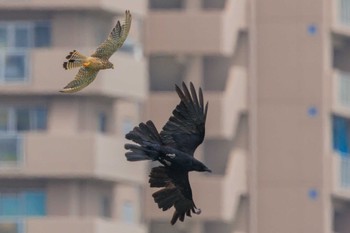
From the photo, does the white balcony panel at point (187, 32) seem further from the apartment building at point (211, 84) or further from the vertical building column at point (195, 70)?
the vertical building column at point (195, 70)

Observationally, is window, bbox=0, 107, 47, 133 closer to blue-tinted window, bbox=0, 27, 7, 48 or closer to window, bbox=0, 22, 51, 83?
window, bbox=0, 22, 51, 83

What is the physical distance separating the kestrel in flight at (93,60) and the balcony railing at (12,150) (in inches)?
2157

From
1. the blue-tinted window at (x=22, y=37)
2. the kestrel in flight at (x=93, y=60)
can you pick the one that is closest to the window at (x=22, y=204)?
the blue-tinted window at (x=22, y=37)

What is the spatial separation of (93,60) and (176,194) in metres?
3.08

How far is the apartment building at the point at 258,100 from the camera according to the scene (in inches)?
3826

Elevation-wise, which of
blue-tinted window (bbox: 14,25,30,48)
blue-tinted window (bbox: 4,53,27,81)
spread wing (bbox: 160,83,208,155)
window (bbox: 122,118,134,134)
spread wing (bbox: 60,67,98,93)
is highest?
blue-tinted window (bbox: 14,25,30,48)

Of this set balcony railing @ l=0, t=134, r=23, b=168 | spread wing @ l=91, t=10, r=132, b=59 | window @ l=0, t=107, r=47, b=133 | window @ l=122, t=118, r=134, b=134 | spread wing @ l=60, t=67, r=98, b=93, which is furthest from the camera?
window @ l=122, t=118, r=134, b=134

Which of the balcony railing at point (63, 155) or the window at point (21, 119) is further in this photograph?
the window at point (21, 119)

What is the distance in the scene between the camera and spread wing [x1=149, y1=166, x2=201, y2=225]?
36.8 metres

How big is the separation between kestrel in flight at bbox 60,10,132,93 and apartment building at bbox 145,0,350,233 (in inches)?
2386

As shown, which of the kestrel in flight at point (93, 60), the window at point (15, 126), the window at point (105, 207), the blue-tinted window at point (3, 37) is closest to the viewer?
the kestrel in flight at point (93, 60)

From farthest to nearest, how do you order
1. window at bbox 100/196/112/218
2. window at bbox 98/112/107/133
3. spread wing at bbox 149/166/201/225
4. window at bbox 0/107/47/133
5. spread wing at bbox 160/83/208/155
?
window at bbox 100/196/112/218, window at bbox 98/112/107/133, window at bbox 0/107/47/133, spread wing at bbox 149/166/201/225, spread wing at bbox 160/83/208/155

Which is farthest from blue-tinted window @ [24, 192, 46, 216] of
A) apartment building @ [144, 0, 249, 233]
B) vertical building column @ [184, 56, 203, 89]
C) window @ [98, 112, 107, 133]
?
vertical building column @ [184, 56, 203, 89]

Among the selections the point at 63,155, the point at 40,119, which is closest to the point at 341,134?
the point at 40,119
